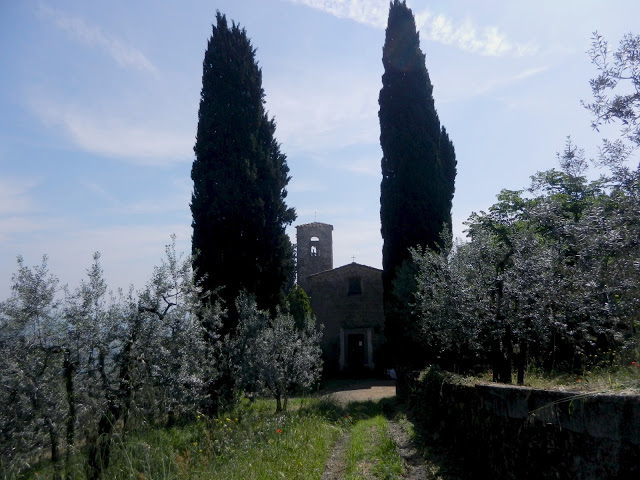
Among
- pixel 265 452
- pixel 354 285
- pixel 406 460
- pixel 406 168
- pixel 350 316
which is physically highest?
pixel 406 168

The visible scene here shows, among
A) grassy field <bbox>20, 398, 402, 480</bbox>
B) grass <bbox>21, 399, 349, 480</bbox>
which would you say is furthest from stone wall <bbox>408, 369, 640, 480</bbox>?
grass <bbox>21, 399, 349, 480</bbox>

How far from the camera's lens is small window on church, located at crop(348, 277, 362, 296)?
102 feet

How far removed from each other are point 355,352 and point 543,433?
85.2 feet

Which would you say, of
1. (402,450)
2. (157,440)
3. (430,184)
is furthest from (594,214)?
(430,184)

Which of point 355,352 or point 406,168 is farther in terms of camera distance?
point 355,352

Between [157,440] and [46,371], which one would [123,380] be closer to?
[46,371]

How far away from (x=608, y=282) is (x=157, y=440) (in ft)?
19.9

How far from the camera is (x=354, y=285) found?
103 feet

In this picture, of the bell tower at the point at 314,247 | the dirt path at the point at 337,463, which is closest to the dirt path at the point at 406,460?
the dirt path at the point at 337,463

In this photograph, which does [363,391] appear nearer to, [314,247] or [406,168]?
[406,168]

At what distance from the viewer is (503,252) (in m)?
9.96

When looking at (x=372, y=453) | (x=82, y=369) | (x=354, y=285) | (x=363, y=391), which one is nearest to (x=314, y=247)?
(x=354, y=285)

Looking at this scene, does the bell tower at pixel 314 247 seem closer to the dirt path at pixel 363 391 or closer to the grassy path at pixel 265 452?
the dirt path at pixel 363 391

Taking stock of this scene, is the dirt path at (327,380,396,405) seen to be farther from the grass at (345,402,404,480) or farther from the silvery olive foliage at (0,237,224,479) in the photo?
the silvery olive foliage at (0,237,224,479)
